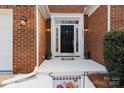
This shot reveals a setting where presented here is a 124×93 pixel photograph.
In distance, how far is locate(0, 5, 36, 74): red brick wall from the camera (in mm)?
9766

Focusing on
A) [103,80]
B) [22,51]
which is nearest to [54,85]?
[103,80]

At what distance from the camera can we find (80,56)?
17422mm

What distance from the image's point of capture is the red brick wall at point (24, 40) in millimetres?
9766

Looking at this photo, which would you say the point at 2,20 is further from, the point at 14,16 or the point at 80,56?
the point at 80,56

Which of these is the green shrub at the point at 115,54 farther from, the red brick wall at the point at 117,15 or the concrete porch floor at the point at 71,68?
the red brick wall at the point at 117,15

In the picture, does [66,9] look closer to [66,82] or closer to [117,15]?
[117,15]

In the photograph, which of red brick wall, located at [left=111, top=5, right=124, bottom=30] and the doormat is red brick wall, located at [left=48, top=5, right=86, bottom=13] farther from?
the doormat

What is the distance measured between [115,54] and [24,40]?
Answer: 12.8 ft

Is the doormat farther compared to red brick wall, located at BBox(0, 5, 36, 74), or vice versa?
red brick wall, located at BBox(0, 5, 36, 74)

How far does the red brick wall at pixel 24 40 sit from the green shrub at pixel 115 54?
332 cm

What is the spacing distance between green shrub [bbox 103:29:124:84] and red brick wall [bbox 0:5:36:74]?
3319 mm

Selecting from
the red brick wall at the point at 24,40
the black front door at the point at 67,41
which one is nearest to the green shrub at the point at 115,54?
the red brick wall at the point at 24,40

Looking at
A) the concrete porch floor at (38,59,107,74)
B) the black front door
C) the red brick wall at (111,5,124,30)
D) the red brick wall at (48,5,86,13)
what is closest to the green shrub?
the concrete porch floor at (38,59,107,74)

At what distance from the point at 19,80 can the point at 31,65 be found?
58.2 inches
